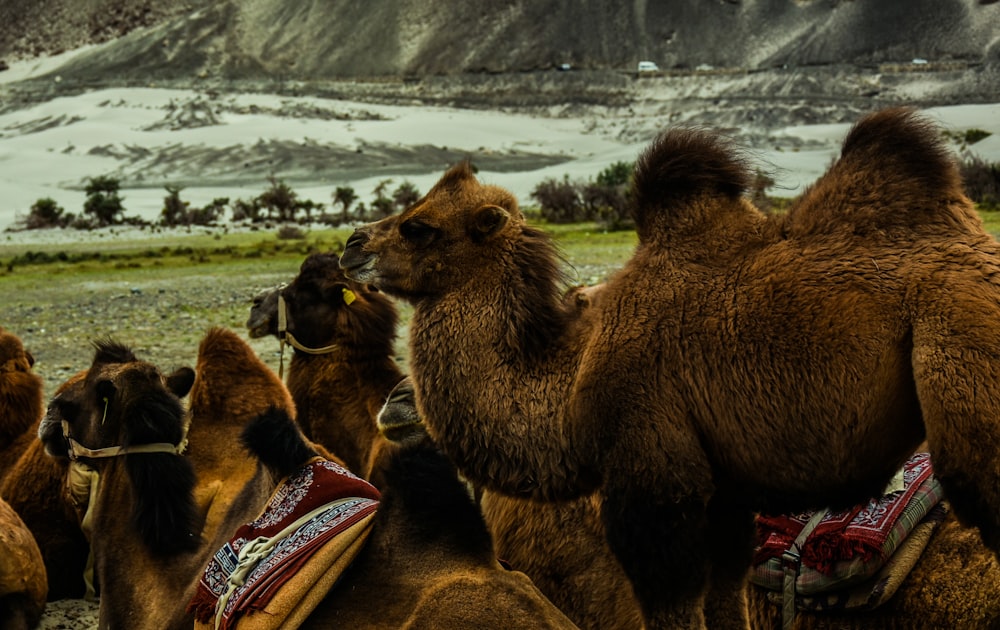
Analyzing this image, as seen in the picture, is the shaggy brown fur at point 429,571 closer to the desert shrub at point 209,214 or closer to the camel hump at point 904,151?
the camel hump at point 904,151

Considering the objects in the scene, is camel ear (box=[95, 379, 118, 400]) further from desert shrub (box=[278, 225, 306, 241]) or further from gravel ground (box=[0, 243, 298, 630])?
desert shrub (box=[278, 225, 306, 241])

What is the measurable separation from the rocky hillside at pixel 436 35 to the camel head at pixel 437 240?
90.4 meters

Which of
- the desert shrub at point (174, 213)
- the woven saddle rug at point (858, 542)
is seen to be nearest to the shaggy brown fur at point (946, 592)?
the woven saddle rug at point (858, 542)

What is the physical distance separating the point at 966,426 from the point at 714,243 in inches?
35.5

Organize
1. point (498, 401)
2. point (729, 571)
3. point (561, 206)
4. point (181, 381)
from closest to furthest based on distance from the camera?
point (498, 401), point (729, 571), point (181, 381), point (561, 206)

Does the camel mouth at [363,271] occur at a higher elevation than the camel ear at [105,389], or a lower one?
higher

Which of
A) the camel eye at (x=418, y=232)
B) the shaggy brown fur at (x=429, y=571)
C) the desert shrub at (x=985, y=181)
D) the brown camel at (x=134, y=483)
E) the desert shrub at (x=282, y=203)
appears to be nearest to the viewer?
the shaggy brown fur at (x=429, y=571)

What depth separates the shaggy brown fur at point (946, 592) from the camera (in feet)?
12.2

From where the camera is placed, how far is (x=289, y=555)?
12.0ft

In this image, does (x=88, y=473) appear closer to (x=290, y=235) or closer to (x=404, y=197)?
(x=290, y=235)

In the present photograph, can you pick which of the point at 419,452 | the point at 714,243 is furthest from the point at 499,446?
the point at 714,243

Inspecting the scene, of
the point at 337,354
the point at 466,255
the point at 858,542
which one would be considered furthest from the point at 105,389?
the point at 858,542

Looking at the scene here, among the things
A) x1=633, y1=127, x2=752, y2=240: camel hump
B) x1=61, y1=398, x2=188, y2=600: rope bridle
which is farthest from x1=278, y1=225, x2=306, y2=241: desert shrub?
x1=633, y1=127, x2=752, y2=240: camel hump

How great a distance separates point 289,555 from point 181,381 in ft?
6.99
